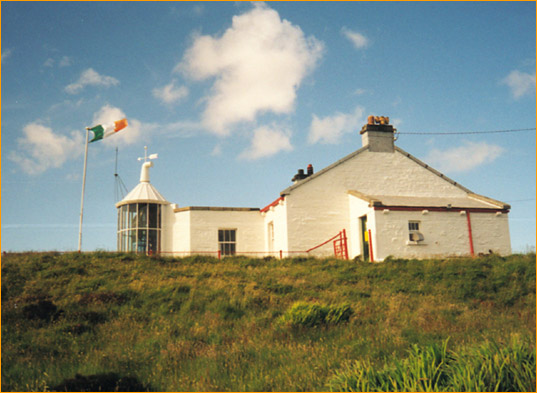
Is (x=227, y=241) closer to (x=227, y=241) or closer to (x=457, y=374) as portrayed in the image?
(x=227, y=241)

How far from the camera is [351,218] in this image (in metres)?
24.9

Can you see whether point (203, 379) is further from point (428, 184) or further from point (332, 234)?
point (428, 184)

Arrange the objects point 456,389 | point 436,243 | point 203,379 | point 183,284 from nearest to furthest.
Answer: point 456,389 < point 203,379 < point 183,284 < point 436,243

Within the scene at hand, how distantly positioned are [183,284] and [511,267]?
12.8 meters

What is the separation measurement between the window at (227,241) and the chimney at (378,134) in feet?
29.7

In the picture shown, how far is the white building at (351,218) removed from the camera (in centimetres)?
2253

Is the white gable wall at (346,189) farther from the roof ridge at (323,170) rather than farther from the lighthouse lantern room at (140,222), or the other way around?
the lighthouse lantern room at (140,222)

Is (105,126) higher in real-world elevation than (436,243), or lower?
higher

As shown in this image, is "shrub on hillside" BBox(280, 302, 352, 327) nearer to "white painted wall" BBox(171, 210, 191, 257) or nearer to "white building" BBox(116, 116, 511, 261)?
"white building" BBox(116, 116, 511, 261)

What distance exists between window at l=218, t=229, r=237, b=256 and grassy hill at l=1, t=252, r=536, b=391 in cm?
452

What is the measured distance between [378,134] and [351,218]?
A: 5496mm

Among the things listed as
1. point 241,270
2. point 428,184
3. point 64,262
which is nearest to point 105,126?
point 64,262

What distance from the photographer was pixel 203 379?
28.3 ft

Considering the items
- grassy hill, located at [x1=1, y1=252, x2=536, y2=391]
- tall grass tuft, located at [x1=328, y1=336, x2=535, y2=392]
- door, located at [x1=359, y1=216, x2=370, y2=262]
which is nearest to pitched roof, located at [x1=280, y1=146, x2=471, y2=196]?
door, located at [x1=359, y1=216, x2=370, y2=262]
